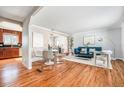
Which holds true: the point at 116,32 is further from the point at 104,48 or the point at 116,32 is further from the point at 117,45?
the point at 104,48

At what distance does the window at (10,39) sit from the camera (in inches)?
220

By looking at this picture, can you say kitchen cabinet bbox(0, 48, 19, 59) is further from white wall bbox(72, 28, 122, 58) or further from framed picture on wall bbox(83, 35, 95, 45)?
white wall bbox(72, 28, 122, 58)

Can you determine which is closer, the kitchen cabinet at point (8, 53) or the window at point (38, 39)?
the window at point (38, 39)

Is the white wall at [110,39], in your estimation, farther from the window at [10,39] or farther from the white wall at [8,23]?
the window at [10,39]

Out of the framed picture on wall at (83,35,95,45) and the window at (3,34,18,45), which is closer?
the framed picture on wall at (83,35,95,45)

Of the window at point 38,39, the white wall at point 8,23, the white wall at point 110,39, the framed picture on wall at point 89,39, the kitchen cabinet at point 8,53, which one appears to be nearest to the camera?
the white wall at point 110,39

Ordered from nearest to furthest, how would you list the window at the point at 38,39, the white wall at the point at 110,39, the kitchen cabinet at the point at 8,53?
the white wall at the point at 110,39
the window at the point at 38,39
the kitchen cabinet at the point at 8,53

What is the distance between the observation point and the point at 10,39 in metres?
5.89

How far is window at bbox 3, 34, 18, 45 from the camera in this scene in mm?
5590

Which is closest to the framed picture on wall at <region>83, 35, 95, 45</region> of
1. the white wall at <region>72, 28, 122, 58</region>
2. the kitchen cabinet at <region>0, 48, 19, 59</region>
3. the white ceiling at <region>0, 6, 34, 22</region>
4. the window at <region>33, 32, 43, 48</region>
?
the white wall at <region>72, 28, 122, 58</region>

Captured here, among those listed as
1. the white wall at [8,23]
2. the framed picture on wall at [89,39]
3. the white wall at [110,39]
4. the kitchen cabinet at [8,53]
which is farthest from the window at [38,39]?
the white wall at [110,39]

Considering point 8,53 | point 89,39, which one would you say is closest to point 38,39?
point 8,53

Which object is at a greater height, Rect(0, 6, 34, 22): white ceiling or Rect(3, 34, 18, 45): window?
Rect(0, 6, 34, 22): white ceiling
